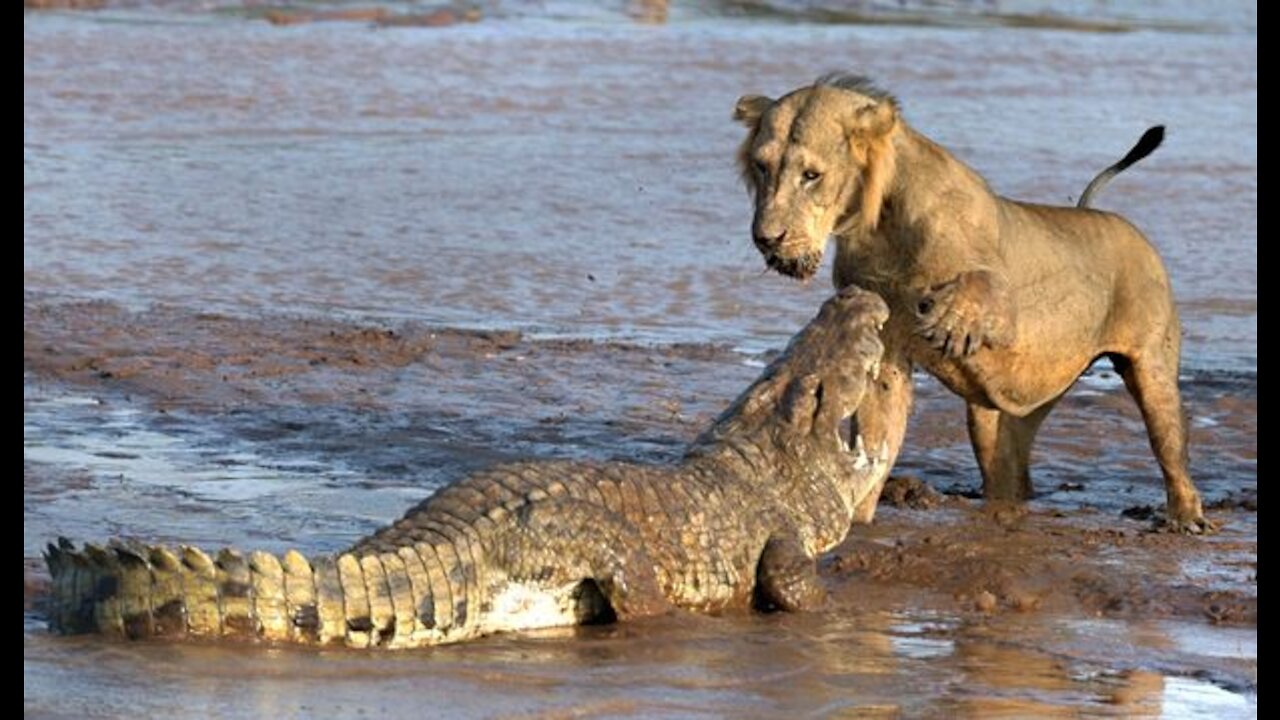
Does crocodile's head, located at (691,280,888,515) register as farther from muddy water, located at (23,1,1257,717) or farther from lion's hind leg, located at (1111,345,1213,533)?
lion's hind leg, located at (1111,345,1213,533)

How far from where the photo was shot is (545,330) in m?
13.4

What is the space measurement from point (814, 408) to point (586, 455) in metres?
2.07

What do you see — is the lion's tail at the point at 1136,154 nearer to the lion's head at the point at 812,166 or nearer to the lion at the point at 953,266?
the lion at the point at 953,266

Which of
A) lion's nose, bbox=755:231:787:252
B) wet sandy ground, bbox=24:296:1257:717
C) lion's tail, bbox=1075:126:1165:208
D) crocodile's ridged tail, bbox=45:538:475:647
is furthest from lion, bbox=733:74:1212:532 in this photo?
crocodile's ridged tail, bbox=45:538:475:647

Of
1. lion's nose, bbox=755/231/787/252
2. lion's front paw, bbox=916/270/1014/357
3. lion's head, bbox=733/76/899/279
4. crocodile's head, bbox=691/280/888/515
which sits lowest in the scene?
crocodile's head, bbox=691/280/888/515

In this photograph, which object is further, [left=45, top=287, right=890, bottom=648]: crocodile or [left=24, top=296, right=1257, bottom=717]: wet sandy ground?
[left=45, top=287, right=890, bottom=648]: crocodile

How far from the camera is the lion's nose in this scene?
340 inches

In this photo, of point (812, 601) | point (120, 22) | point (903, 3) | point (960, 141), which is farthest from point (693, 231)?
point (903, 3)

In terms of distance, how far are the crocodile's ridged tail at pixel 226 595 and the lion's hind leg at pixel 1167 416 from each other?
12.8ft

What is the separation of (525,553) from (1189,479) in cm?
350

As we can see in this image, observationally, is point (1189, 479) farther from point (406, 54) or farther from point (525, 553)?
point (406, 54)

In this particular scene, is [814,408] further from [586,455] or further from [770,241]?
[586,455]

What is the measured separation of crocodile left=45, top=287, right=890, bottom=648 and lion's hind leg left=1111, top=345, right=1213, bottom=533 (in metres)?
1.52

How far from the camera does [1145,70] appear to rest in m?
24.0
